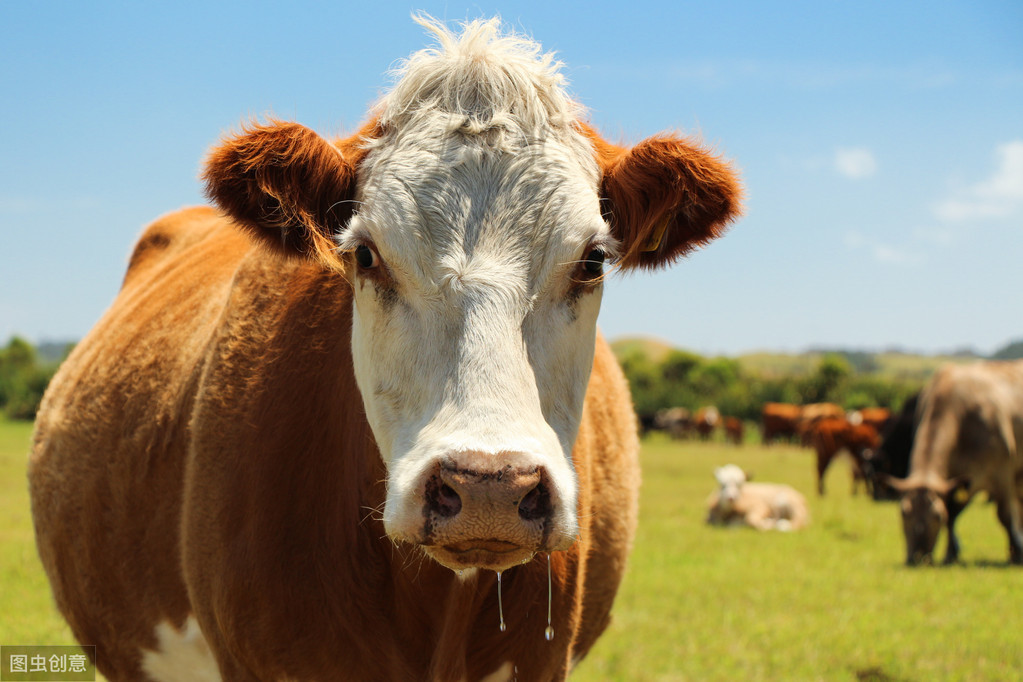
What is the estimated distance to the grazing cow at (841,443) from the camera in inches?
834

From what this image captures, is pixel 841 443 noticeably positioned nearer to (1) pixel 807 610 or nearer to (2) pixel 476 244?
(1) pixel 807 610

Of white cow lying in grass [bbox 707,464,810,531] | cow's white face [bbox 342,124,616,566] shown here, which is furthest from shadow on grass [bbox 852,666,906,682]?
white cow lying in grass [bbox 707,464,810,531]

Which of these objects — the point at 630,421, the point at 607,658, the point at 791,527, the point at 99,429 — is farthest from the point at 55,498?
the point at 791,527

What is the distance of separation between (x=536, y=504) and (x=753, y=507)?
1314cm

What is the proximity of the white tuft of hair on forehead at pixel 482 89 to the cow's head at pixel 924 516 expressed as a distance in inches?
363

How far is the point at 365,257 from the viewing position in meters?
2.29

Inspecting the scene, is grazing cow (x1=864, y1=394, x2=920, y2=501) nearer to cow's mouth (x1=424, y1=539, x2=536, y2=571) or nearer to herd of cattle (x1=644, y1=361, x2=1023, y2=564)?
herd of cattle (x1=644, y1=361, x2=1023, y2=564)

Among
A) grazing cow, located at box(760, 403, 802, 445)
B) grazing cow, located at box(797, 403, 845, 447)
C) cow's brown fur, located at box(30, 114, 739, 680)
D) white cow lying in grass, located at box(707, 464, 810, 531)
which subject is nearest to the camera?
cow's brown fur, located at box(30, 114, 739, 680)

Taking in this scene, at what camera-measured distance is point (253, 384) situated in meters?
2.81

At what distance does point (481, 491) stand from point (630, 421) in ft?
8.13

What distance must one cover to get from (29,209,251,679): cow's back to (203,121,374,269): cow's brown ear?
869 mm

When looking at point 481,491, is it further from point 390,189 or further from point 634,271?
point 634,271

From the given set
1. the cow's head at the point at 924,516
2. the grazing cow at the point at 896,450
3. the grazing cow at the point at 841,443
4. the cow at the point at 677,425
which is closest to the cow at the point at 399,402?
the cow's head at the point at 924,516

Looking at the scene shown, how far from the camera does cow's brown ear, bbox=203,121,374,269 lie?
7.82 feet
